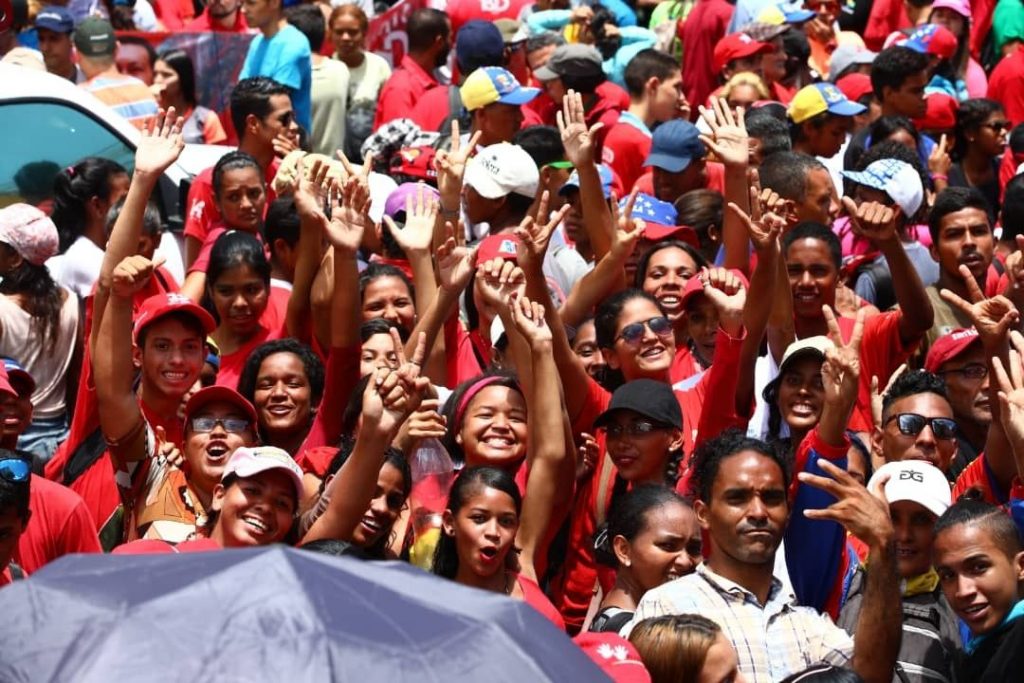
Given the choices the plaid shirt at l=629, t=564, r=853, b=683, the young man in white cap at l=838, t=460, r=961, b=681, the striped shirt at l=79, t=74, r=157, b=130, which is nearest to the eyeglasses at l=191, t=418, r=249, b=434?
the plaid shirt at l=629, t=564, r=853, b=683

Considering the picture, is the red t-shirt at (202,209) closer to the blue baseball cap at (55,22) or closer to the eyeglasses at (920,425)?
the blue baseball cap at (55,22)

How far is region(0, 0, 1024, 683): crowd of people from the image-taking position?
19.0ft

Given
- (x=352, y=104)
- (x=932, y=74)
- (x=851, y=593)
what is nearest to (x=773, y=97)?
(x=932, y=74)

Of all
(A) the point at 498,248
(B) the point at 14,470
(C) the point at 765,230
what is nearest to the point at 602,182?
(A) the point at 498,248

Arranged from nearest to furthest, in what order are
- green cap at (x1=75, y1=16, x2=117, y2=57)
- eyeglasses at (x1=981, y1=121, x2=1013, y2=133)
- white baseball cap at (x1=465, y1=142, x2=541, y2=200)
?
white baseball cap at (x1=465, y1=142, x2=541, y2=200) → eyeglasses at (x1=981, y1=121, x2=1013, y2=133) → green cap at (x1=75, y1=16, x2=117, y2=57)

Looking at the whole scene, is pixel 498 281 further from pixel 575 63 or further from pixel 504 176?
pixel 575 63

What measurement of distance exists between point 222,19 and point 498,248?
6195 millimetres

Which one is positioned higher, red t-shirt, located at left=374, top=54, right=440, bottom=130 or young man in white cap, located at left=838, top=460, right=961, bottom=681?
red t-shirt, located at left=374, top=54, right=440, bottom=130

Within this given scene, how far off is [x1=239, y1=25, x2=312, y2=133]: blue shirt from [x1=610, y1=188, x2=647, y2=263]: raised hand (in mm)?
3622

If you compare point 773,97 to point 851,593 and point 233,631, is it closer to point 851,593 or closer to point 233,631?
point 851,593

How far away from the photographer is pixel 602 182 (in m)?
9.14

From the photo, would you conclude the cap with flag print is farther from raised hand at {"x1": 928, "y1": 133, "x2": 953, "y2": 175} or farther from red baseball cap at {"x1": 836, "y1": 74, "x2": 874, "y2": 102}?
red baseball cap at {"x1": 836, "y1": 74, "x2": 874, "y2": 102}

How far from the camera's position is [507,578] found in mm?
6035

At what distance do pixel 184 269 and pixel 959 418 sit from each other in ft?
12.1
